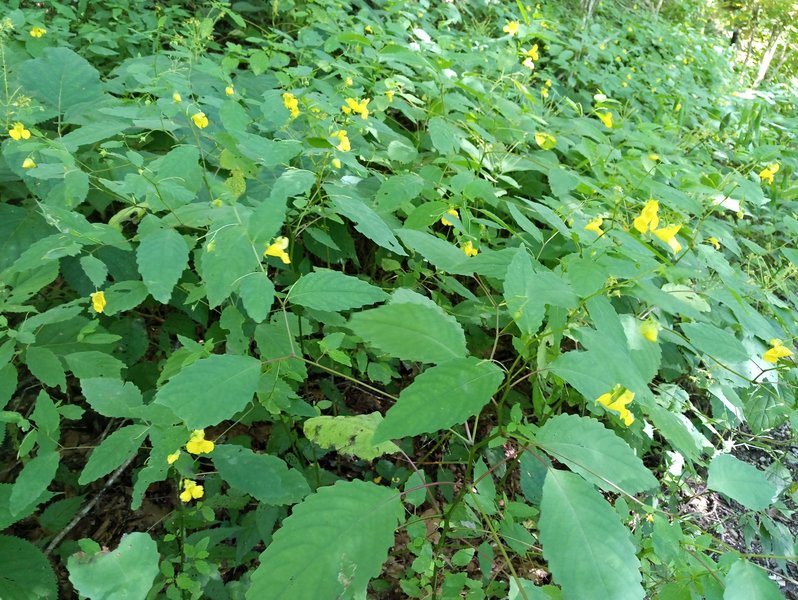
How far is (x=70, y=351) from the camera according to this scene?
60.4 inches

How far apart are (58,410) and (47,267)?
0.49 meters

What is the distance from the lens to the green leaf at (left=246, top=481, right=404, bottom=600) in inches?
31.7

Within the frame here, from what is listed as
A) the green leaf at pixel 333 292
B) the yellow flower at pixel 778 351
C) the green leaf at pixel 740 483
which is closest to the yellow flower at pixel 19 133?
the green leaf at pixel 333 292

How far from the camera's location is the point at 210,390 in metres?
0.94

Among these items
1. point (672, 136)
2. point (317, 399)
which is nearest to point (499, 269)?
point (317, 399)

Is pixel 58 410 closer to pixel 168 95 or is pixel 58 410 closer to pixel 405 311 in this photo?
pixel 405 311

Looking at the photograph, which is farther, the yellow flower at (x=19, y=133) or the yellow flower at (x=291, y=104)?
the yellow flower at (x=291, y=104)

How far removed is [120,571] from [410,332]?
67 cm

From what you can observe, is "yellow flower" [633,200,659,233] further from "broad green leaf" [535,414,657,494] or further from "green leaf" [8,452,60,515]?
"green leaf" [8,452,60,515]

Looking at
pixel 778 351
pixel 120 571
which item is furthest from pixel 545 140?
pixel 120 571

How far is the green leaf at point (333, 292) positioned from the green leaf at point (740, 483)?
86 centimetres

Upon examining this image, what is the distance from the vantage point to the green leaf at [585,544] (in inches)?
32.3

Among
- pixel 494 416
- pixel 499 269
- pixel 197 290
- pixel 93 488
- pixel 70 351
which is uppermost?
pixel 499 269

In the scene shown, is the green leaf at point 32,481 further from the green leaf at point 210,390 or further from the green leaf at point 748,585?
the green leaf at point 748,585
